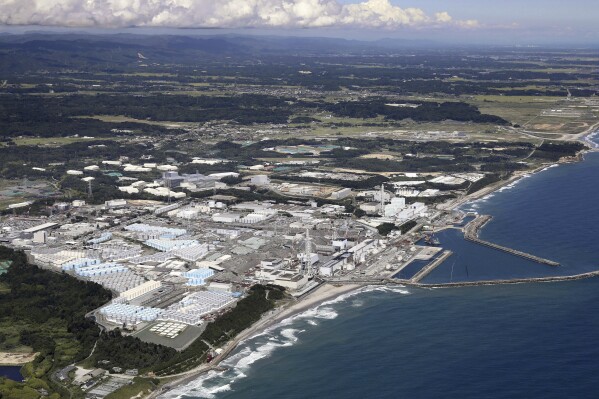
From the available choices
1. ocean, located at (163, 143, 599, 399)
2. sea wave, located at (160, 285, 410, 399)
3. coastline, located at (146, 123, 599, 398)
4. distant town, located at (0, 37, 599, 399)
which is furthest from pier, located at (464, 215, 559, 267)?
coastline, located at (146, 123, 599, 398)

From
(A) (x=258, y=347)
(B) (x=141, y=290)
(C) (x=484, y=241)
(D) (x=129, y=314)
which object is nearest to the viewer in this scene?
(A) (x=258, y=347)

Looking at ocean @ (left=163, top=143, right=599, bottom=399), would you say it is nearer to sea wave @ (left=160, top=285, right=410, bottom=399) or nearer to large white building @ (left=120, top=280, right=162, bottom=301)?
sea wave @ (left=160, top=285, right=410, bottom=399)

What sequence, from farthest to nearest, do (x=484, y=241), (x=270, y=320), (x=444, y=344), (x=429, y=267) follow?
1. (x=484, y=241)
2. (x=429, y=267)
3. (x=270, y=320)
4. (x=444, y=344)

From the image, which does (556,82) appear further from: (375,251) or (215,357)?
(215,357)

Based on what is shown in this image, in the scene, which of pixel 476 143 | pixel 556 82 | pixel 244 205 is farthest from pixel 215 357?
pixel 556 82

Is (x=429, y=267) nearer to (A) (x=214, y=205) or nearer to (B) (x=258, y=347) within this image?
(B) (x=258, y=347)

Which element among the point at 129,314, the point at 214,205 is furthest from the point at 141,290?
the point at 214,205

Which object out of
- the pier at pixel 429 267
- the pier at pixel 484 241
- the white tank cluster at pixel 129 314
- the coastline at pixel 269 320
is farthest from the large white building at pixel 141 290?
the pier at pixel 484 241
